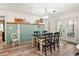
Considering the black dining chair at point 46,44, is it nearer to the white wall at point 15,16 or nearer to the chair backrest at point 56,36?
the chair backrest at point 56,36

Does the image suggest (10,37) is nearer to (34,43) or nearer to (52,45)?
(34,43)

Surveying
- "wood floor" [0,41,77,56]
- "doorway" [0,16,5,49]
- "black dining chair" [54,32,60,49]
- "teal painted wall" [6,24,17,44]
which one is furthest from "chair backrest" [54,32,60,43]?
"doorway" [0,16,5,49]

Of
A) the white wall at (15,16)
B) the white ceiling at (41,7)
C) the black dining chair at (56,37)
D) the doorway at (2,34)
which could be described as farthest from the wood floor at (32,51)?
the white ceiling at (41,7)

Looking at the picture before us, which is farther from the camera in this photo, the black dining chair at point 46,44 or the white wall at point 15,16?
the black dining chair at point 46,44

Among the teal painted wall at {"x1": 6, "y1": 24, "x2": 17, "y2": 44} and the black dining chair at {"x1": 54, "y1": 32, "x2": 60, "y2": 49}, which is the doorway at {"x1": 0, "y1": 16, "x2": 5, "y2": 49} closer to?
the teal painted wall at {"x1": 6, "y1": 24, "x2": 17, "y2": 44}

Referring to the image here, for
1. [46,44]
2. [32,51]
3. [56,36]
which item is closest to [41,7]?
[56,36]

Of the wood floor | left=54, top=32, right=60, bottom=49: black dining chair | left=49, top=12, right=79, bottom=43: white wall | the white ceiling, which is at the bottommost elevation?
the wood floor

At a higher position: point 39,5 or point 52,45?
point 39,5

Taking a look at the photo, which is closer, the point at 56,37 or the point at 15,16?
the point at 15,16

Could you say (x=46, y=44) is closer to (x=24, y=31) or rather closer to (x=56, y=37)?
(x=56, y=37)

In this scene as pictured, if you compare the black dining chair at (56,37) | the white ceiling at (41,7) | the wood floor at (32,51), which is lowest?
the wood floor at (32,51)

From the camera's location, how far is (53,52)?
84.5 inches

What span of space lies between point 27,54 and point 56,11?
1066mm

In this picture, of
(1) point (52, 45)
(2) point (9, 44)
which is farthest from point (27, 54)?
(1) point (52, 45)
